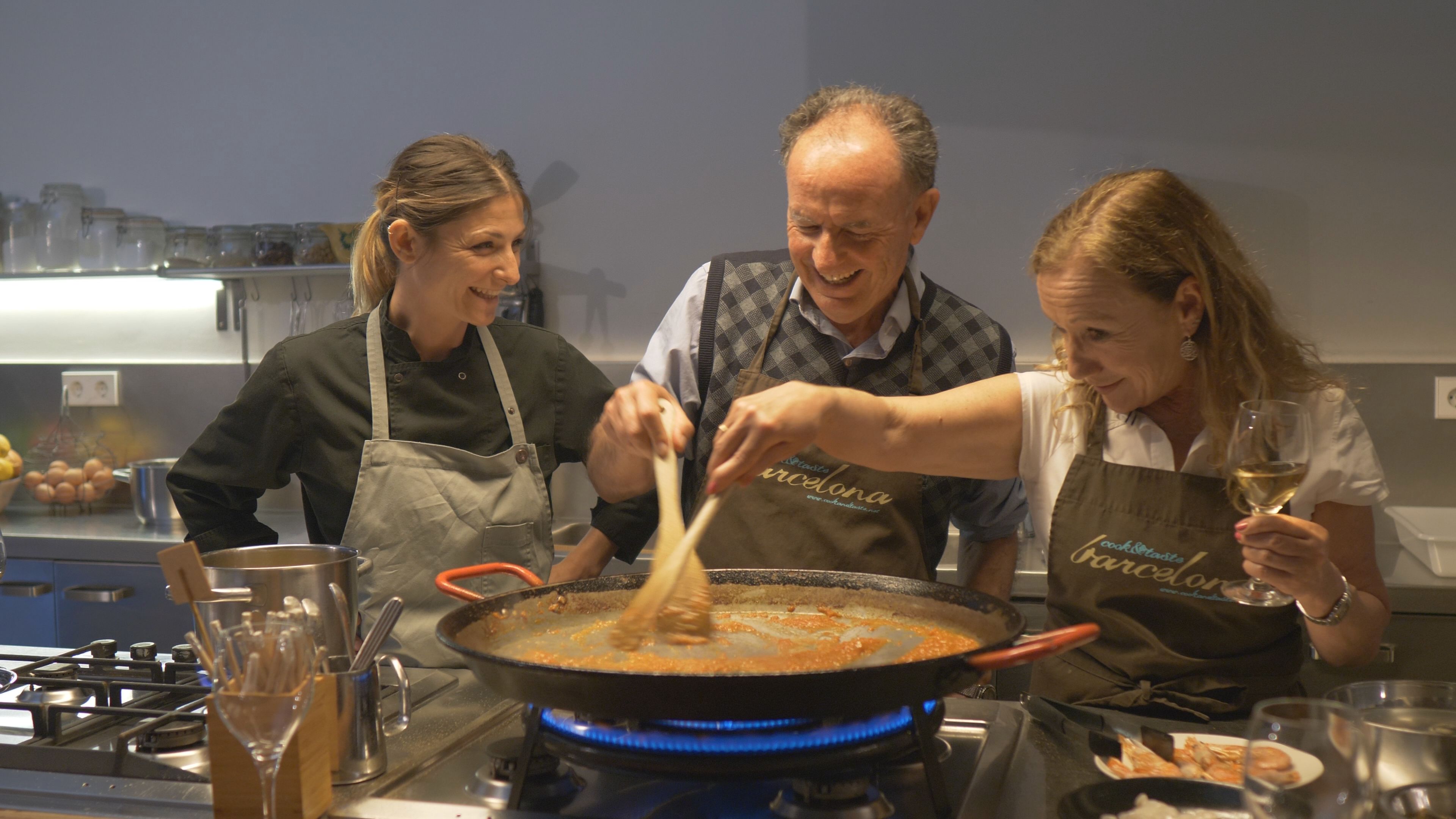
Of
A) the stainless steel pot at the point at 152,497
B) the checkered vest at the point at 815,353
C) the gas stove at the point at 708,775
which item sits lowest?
the stainless steel pot at the point at 152,497

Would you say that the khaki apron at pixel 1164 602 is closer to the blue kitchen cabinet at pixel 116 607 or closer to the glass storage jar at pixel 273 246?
the blue kitchen cabinet at pixel 116 607

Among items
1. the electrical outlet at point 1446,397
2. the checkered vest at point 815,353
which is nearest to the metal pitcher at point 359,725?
the checkered vest at point 815,353

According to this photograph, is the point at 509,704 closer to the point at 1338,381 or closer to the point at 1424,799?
the point at 1424,799

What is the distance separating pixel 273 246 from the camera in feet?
12.0

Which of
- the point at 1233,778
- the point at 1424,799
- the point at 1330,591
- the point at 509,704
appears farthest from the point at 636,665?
the point at 1330,591

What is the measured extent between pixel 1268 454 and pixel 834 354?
2.91ft

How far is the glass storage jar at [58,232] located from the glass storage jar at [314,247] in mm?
917

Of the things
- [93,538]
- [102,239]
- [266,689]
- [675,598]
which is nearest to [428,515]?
[675,598]

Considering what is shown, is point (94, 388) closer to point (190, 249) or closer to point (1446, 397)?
point (190, 249)

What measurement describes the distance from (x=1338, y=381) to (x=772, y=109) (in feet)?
7.40

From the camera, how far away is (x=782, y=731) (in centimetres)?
111

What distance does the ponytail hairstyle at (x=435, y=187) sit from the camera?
2080mm

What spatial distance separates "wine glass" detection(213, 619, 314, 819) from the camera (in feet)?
3.50

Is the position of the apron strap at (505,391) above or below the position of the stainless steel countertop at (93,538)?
above
